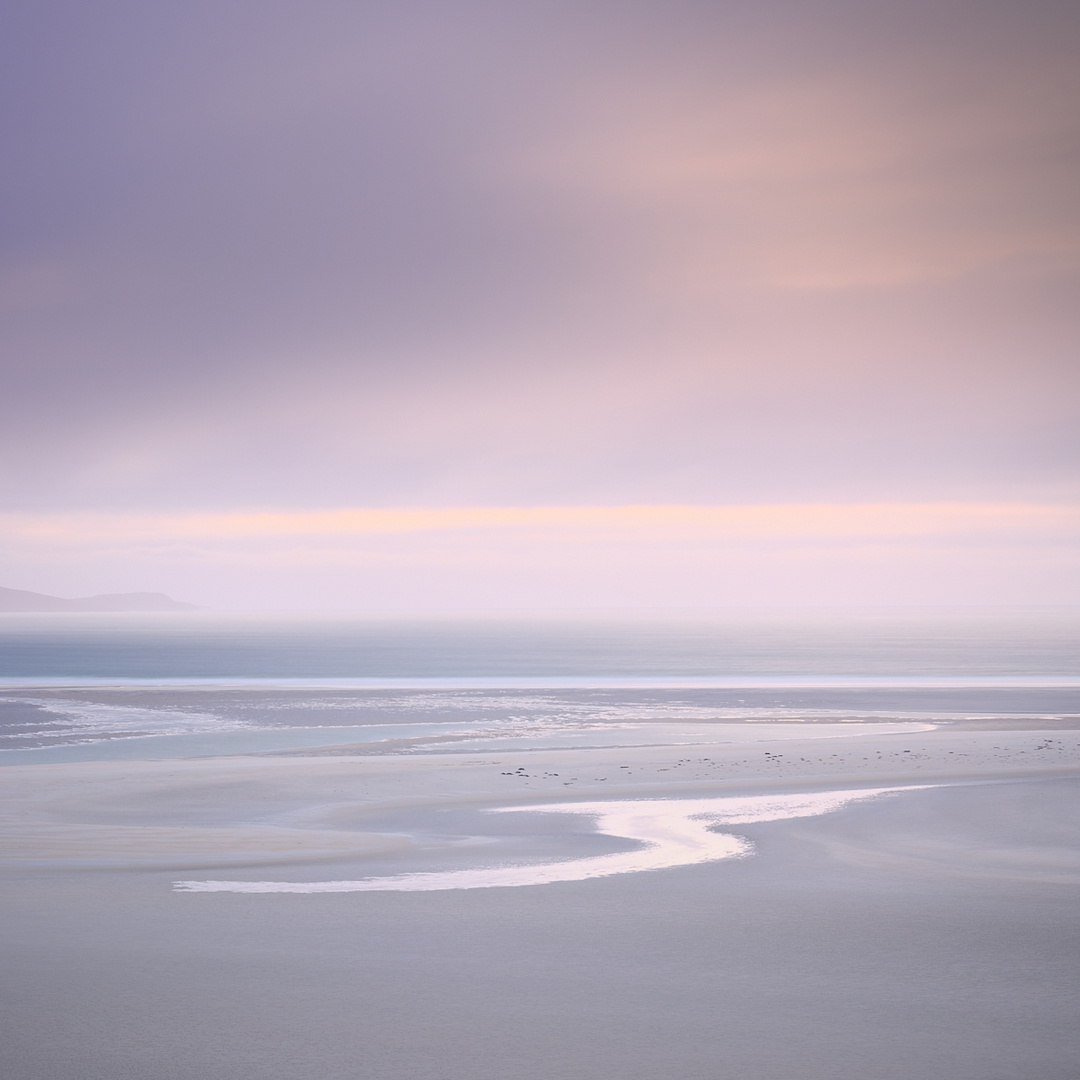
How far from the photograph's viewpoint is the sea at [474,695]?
3916cm

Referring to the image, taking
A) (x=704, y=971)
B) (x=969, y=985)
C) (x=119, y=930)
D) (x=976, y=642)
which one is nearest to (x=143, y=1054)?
(x=119, y=930)

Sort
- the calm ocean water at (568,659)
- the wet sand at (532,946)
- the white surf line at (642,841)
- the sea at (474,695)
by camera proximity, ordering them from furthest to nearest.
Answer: the calm ocean water at (568,659) < the sea at (474,695) < the white surf line at (642,841) < the wet sand at (532,946)

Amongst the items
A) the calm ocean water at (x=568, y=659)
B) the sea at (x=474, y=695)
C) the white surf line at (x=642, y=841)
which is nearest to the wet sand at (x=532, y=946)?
the white surf line at (x=642, y=841)

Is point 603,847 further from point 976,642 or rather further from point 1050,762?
point 976,642

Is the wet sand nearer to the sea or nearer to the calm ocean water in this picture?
the sea

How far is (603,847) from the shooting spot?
17.5 meters

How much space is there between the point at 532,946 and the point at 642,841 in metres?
7.06

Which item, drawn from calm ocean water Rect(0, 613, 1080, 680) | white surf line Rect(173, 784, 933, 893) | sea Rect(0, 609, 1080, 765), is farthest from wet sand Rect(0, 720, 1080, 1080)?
calm ocean water Rect(0, 613, 1080, 680)

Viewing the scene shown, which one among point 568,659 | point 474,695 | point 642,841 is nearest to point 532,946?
point 642,841

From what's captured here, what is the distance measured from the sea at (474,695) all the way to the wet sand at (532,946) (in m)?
16.0

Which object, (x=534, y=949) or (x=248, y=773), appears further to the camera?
(x=248, y=773)

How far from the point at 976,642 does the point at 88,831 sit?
13966 centimetres

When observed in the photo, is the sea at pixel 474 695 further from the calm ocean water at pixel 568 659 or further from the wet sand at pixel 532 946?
the wet sand at pixel 532 946

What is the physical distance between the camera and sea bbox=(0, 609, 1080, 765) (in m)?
39.2
